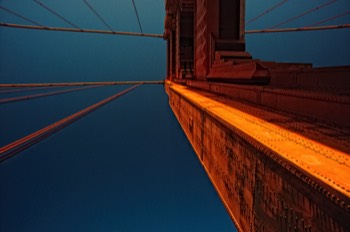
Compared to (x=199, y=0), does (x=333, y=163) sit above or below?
below

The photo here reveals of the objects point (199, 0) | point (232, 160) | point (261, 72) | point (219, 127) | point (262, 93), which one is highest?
point (199, 0)

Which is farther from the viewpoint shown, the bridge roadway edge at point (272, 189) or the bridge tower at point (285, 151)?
the bridge tower at point (285, 151)

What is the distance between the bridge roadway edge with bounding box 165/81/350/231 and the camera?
1.16 metres

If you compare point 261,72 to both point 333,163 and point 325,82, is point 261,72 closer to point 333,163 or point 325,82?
point 325,82

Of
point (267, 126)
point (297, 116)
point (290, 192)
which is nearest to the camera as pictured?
point (290, 192)

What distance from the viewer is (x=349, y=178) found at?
1.18m

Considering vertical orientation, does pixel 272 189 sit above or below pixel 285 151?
below

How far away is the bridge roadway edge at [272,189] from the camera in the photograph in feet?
3.82

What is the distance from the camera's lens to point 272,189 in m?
1.77

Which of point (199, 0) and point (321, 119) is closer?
point (321, 119)

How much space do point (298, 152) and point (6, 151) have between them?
5650 mm

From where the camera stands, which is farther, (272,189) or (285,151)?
(272,189)

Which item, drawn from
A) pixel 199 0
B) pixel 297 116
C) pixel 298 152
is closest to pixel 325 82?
pixel 297 116

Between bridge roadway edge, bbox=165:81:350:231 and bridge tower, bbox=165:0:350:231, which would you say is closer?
bridge roadway edge, bbox=165:81:350:231
